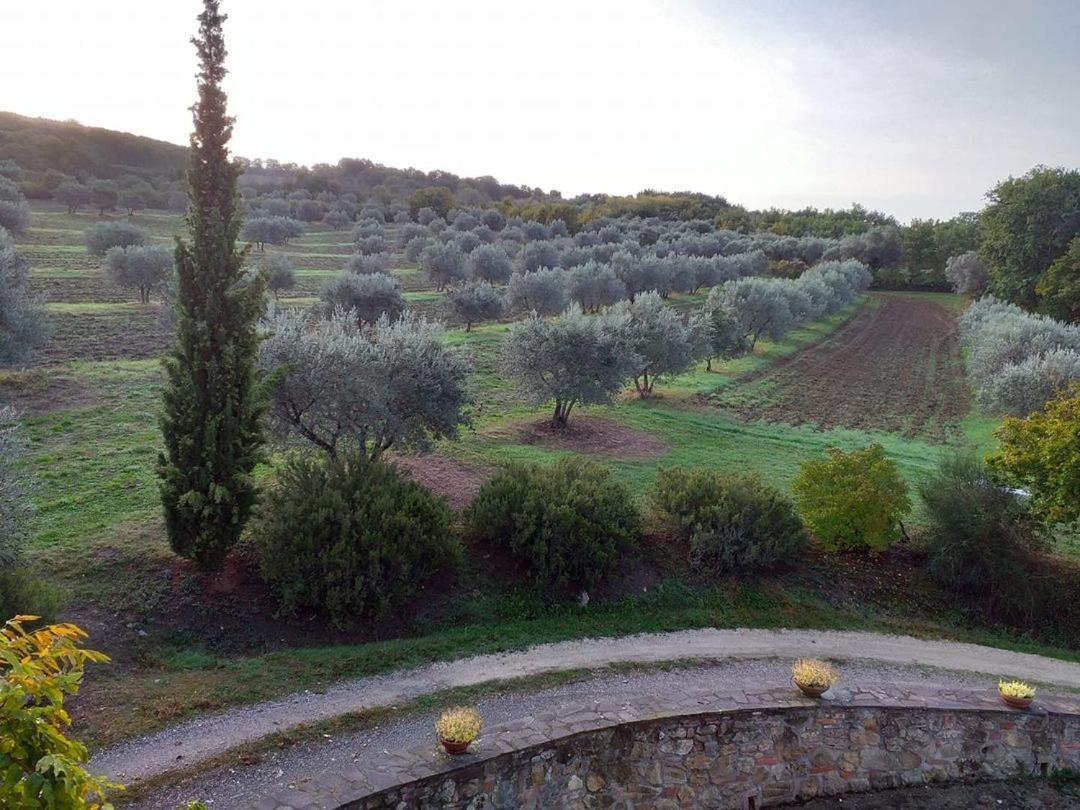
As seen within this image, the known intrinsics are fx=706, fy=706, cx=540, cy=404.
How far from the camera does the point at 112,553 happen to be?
15.7m

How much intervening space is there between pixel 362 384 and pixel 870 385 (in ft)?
110

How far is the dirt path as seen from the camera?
33969 millimetres

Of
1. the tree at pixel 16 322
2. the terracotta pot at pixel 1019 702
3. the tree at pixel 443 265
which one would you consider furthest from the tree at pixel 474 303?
the terracotta pot at pixel 1019 702

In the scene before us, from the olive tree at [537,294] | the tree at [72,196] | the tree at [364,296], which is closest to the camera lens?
the tree at [364,296]

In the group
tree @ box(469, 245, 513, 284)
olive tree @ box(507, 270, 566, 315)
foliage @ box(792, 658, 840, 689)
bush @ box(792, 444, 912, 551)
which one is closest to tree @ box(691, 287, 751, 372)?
olive tree @ box(507, 270, 566, 315)

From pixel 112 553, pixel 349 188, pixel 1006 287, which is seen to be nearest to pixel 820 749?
pixel 112 553

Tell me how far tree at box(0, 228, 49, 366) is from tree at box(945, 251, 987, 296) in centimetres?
7884

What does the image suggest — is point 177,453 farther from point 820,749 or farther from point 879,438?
point 879,438

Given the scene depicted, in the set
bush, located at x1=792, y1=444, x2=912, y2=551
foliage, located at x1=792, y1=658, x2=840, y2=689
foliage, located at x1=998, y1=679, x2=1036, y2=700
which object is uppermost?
bush, located at x1=792, y1=444, x2=912, y2=551

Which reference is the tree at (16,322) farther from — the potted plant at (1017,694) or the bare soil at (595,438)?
the potted plant at (1017,694)

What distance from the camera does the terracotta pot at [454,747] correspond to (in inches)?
421

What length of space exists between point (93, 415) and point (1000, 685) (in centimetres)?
2711

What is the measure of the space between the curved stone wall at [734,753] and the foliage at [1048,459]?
16.9 feet

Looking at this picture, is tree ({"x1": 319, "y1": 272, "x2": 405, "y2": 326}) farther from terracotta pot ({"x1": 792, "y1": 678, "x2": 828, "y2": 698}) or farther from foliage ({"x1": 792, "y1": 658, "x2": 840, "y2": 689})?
terracotta pot ({"x1": 792, "y1": 678, "x2": 828, "y2": 698})
